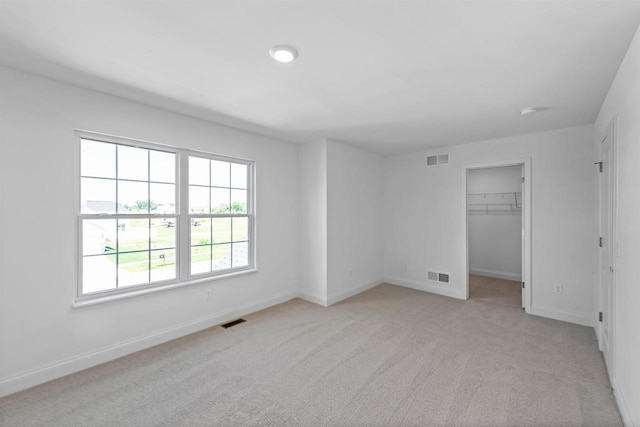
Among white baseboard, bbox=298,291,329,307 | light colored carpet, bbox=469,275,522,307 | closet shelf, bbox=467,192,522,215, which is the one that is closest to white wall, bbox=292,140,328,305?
white baseboard, bbox=298,291,329,307

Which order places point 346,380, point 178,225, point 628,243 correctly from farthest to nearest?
point 178,225 < point 346,380 < point 628,243

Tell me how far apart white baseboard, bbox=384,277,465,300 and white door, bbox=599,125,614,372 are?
1.88 metres

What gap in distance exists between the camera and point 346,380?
241 cm

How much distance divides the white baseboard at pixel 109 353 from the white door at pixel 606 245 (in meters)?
3.89

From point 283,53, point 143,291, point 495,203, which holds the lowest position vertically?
point 143,291

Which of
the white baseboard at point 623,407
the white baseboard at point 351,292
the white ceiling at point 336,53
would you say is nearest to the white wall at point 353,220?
the white baseboard at point 351,292

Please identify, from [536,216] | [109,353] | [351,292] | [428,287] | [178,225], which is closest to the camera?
[109,353]

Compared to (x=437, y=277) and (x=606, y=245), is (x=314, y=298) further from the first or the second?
(x=606, y=245)

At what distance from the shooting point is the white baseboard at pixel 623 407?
5.87 feet

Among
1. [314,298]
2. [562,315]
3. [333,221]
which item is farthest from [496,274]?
[314,298]

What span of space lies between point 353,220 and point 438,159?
185 centimetres

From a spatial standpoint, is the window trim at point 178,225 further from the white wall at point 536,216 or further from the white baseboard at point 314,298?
the white wall at point 536,216

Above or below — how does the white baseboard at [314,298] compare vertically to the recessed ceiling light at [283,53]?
below

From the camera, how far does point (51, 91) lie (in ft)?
8.02
